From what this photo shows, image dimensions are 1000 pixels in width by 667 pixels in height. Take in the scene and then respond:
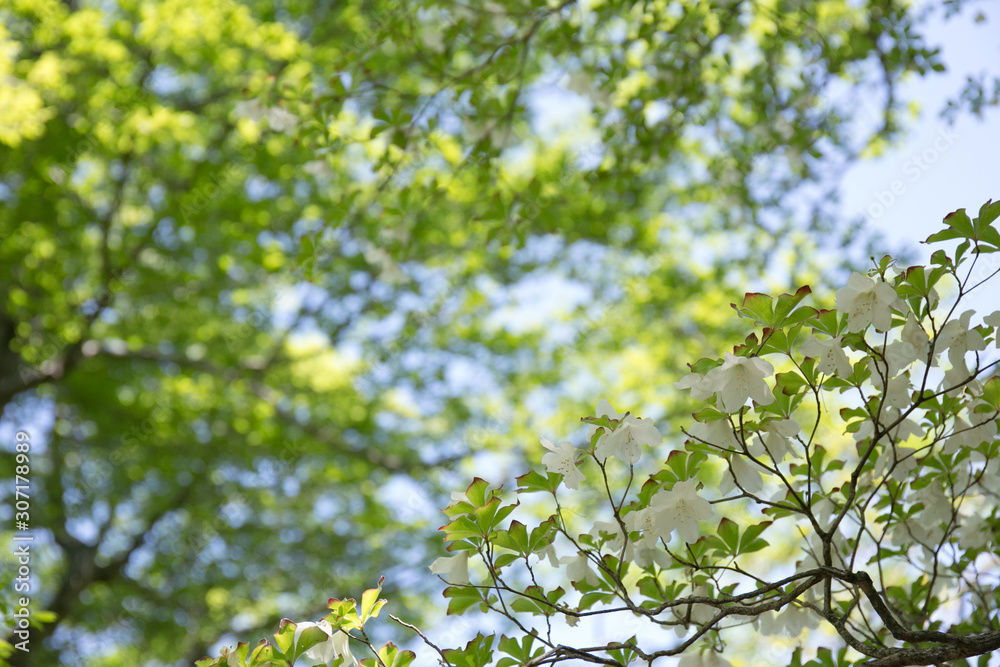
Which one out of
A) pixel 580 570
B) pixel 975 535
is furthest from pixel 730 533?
pixel 975 535

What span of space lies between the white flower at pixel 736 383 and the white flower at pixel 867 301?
0.53 feet

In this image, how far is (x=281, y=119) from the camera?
208 centimetres

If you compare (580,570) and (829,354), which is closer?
(829,354)

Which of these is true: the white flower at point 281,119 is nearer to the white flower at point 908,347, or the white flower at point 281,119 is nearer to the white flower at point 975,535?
the white flower at point 908,347

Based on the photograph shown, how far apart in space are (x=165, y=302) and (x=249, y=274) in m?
0.74

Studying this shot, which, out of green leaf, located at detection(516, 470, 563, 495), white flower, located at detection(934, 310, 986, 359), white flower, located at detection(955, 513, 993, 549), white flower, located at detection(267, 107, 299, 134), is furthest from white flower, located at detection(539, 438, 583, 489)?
white flower, located at detection(267, 107, 299, 134)

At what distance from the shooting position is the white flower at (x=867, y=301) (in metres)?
1.02

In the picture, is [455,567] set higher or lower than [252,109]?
lower

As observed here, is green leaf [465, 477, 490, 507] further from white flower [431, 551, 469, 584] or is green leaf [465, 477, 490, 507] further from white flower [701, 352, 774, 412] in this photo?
white flower [701, 352, 774, 412]

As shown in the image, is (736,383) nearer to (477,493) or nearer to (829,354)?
(829,354)

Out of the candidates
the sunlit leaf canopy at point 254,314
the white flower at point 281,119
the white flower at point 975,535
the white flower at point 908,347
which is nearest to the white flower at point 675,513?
the white flower at point 908,347

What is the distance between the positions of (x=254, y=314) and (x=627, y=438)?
4820mm

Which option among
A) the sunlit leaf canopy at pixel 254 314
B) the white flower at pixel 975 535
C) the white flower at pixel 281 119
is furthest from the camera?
the sunlit leaf canopy at pixel 254 314

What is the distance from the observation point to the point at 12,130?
3.46 m
